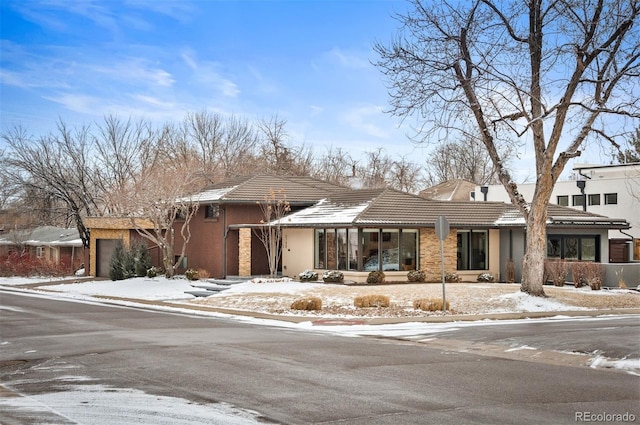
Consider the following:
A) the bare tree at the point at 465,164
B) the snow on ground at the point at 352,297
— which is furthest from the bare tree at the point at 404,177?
the snow on ground at the point at 352,297

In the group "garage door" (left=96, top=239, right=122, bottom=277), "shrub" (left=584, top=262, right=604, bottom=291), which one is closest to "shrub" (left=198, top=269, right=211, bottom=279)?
"garage door" (left=96, top=239, right=122, bottom=277)

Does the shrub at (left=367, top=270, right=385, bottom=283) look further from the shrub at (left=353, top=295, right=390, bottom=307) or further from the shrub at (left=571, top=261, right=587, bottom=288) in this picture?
the shrub at (left=571, top=261, right=587, bottom=288)

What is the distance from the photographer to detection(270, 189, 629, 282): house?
33062mm

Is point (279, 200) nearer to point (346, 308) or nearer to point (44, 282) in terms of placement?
point (346, 308)

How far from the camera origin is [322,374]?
38.3ft

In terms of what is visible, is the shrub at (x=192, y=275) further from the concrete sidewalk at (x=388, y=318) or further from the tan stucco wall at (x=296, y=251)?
the concrete sidewalk at (x=388, y=318)

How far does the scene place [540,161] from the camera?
83.1 feet

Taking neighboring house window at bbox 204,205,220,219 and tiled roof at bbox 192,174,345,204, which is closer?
tiled roof at bbox 192,174,345,204

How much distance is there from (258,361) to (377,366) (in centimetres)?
222

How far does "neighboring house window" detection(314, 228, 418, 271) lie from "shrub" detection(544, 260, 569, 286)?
20.3 feet

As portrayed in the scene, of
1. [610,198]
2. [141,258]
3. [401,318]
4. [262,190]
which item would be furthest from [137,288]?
[610,198]

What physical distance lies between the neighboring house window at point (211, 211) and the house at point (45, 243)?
61.0 ft

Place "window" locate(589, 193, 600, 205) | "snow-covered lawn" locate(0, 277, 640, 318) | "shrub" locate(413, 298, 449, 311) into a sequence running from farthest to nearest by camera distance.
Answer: "window" locate(589, 193, 600, 205) → "snow-covered lawn" locate(0, 277, 640, 318) → "shrub" locate(413, 298, 449, 311)

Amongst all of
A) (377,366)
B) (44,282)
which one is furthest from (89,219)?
(377,366)
